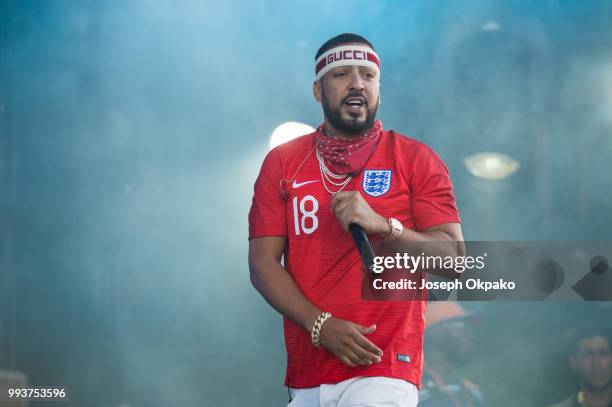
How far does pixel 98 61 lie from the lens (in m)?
6.31

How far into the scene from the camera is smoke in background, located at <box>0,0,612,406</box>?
6117 mm

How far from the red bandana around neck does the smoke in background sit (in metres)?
3.58

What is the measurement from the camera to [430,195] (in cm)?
266

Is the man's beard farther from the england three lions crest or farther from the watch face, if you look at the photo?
the watch face

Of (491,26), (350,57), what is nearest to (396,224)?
(350,57)

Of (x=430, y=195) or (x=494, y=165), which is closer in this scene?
(x=430, y=195)

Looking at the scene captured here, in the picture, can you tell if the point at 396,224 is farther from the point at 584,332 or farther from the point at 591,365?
the point at 584,332

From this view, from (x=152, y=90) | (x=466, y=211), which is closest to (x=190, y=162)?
(x=152, y=90)

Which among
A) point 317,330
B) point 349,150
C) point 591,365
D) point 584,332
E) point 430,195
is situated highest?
point 349,150

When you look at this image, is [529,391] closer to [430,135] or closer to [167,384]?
[430,135]

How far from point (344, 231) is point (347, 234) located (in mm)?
14

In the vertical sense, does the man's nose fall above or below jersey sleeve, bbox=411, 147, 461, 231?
above

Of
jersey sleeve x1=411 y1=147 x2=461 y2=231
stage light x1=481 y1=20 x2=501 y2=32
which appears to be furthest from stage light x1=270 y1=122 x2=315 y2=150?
jersey sleeve x1=411 y1=147 x2=461 y2=231

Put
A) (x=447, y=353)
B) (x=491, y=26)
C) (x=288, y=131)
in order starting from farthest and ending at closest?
(x=288, y=131)
(x=491, y=26)
(x=447, y=353)
